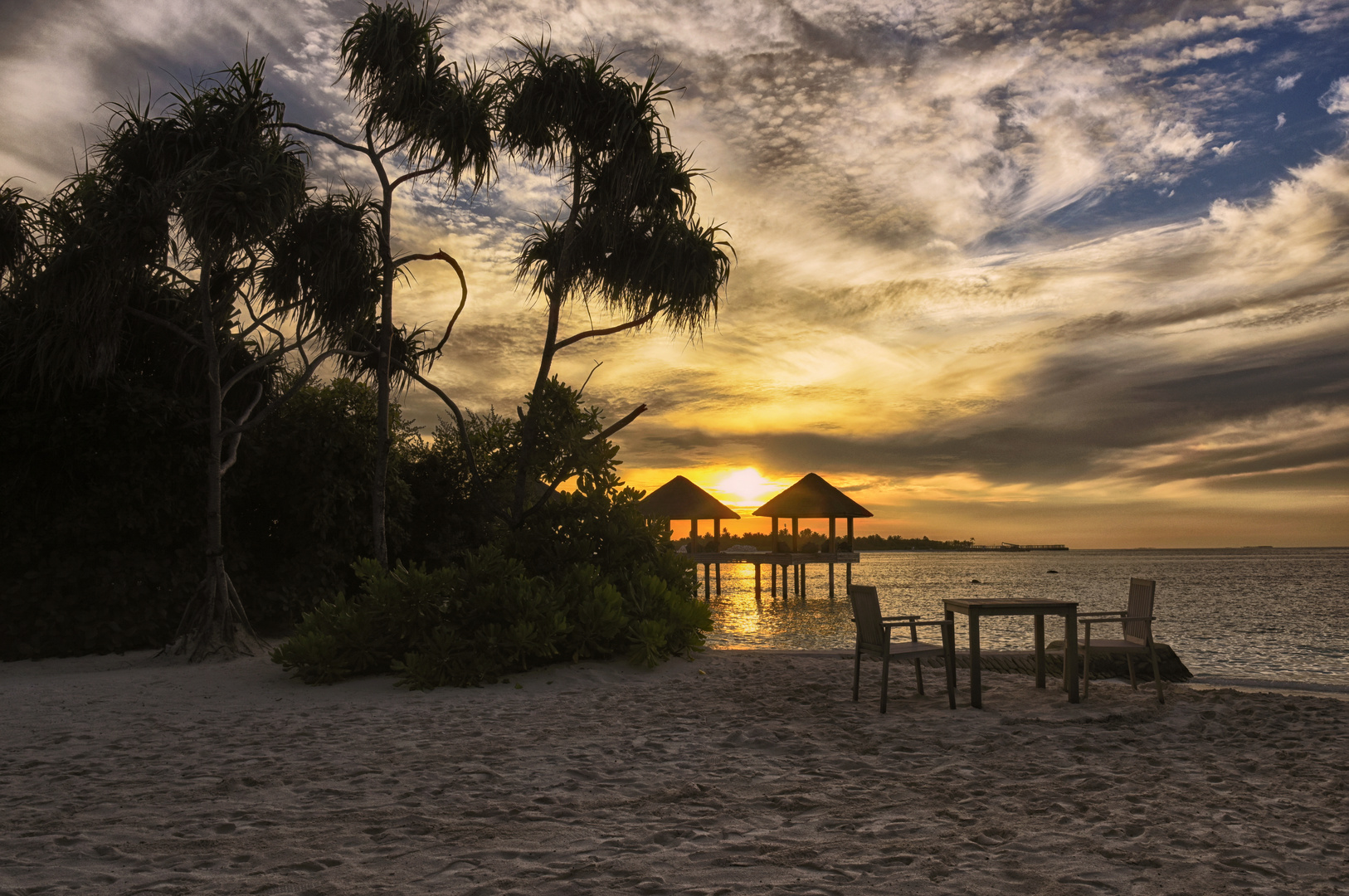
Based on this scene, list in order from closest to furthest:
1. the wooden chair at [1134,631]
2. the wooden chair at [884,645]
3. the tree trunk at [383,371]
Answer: the wooden chair at [884,645], the wooden chair at [1134,631], the tree trunk at [383,371]

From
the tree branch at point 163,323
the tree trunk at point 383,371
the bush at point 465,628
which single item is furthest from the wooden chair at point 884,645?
the tree branch at point 163,323

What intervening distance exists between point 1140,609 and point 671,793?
4.51 m

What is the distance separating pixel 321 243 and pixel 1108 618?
8.71m

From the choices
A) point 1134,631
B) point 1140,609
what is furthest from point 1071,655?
point 1140,609

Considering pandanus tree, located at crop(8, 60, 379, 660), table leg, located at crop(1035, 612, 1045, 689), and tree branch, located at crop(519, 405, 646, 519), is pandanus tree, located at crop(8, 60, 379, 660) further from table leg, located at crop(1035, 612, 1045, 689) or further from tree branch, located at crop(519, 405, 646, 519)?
table leg, located at crop(1035, 612, 1045, 689)

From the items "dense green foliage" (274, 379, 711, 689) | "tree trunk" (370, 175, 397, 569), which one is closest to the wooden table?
"dense green foliage" (274, 379, 711, 689)

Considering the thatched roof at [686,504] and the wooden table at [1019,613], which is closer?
the wooden table at [1019,613]

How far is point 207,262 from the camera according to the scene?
8.97 meters

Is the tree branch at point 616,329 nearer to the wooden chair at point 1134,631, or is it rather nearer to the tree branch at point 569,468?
the tree branch at point 569,468

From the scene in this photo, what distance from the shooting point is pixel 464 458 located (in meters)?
12.9

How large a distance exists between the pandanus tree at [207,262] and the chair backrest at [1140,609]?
8.51 meters

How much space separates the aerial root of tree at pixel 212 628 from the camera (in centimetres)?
882

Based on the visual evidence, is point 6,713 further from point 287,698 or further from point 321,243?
point 321,243

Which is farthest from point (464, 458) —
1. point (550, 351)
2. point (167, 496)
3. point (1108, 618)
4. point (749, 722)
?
point (1108, 618)
